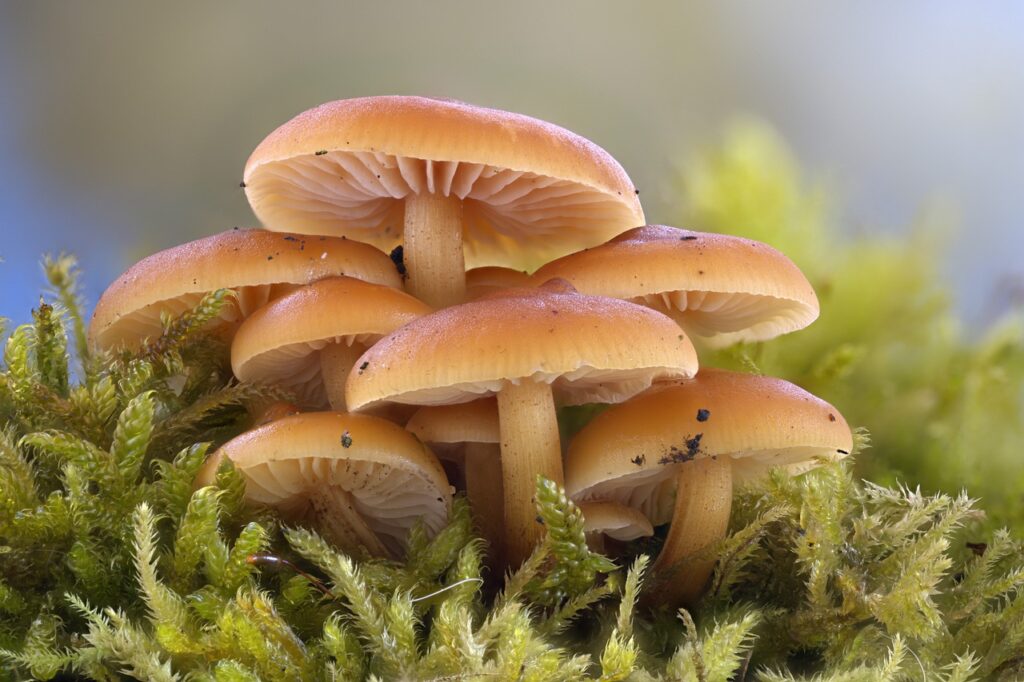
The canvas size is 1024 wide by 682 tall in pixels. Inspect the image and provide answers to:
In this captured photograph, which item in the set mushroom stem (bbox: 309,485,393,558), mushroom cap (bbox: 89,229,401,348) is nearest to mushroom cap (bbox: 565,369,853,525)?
mushroom stem (bbox: 309,485,393,558)

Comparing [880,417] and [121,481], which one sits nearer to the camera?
[121,481]

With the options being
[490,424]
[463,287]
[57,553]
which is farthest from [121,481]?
[463,287]

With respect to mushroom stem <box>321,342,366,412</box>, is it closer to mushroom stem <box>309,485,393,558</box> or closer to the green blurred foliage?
mushroom stem <box>309,485,393,558</box>

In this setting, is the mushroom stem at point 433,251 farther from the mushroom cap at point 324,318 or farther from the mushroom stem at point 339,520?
the mushroom stem at point 339,520

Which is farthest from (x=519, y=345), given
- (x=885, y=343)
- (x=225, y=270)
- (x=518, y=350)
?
(x=885, y=343)

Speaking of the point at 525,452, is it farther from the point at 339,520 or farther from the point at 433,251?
the point at 433,251

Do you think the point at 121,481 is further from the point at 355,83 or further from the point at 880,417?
the point at 355,83

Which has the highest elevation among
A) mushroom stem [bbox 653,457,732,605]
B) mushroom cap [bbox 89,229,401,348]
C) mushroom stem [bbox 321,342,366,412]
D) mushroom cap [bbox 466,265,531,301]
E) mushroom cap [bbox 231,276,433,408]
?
mushroom cap [bbox 89,229,401,348]
